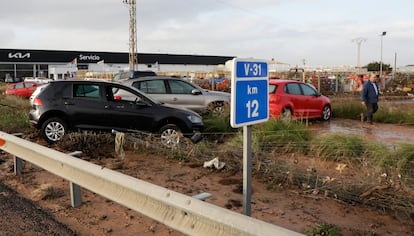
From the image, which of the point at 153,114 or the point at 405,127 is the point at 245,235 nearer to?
the point at 153,114

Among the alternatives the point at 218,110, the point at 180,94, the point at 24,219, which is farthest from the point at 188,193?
the point at 180,94

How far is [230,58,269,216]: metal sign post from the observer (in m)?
3.36

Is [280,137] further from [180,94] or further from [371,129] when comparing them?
[371,129]

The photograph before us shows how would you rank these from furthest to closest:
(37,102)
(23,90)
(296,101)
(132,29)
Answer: (132,29) < (23,90) < (296,101) < (37,102)

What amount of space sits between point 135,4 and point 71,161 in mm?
57991

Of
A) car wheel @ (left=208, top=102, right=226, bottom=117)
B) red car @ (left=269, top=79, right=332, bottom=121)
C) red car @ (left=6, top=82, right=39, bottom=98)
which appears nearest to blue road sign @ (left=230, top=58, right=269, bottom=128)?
car wheel @ (left=208, top=102, right=226, bottom=117)

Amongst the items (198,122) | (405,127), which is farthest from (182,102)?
(405,127)

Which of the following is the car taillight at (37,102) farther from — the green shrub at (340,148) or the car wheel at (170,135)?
the green shrub at (340,148)

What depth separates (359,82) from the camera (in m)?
32.0

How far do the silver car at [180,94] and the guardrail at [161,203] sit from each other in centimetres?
792

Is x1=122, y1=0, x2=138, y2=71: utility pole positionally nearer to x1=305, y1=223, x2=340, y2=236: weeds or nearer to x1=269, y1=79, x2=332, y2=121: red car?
x1=269, y1=79, x2=332, y2=121: red car

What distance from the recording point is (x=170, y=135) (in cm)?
959

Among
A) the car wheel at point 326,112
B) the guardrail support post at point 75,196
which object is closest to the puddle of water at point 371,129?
the car wheel at point 326,112

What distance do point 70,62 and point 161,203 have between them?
245 ft
